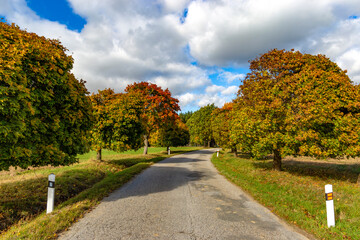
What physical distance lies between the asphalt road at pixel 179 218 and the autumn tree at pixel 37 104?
267 centimetres

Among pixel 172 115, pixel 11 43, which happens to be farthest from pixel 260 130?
pixel 172 115

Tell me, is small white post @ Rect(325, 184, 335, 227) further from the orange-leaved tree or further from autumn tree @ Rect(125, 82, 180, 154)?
autumn tree @ Rect(125, 82, 180, 154)

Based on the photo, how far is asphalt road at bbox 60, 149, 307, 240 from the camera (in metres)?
4.29

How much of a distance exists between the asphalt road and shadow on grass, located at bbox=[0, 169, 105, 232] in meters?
2.71

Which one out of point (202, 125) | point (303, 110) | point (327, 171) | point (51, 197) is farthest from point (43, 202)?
point (202, 125)

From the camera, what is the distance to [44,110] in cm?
617

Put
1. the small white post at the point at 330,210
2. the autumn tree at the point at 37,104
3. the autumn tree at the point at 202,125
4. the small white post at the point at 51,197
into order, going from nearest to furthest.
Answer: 1. the small white post at the point at 330,210
2. the autumn tree at the point at 37,104
3. the small white post at the point at 51,197
4. the autumn tree at the point at 202,125

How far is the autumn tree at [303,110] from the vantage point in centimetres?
927

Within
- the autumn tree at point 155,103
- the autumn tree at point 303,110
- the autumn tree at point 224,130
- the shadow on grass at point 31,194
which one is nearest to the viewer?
the shadow on grass at point 31,194

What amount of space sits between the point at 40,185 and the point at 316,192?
41.6ft

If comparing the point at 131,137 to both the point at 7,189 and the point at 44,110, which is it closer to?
the point at 7,189

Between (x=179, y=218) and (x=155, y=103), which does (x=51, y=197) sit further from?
(x=155, y=103)

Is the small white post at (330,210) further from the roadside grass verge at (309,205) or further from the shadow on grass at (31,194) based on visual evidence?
the shadow on grass at (31,194)

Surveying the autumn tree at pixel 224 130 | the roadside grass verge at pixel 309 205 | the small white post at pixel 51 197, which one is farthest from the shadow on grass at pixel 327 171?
the small white post at pixel 51 197
